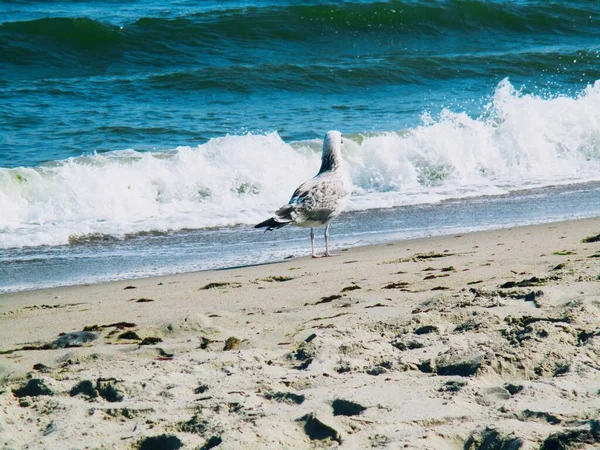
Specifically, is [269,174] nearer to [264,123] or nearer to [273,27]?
[264,123]

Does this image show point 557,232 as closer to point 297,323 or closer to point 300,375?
point 297,323

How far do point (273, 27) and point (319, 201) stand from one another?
13863 millimetres

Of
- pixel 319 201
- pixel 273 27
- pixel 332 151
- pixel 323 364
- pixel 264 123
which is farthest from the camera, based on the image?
pixel 273 27

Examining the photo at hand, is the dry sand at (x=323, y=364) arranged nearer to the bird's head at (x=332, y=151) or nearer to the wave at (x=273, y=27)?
the bird's head at (x=332, y=151)

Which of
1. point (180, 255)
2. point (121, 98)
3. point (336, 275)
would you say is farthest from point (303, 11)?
point (336, 275)

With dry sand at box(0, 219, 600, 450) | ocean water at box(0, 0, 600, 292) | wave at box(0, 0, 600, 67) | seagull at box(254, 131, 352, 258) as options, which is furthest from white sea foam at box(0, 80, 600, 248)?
wave at box(0, 0, 600, 67)

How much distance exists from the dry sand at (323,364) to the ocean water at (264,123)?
7.07 ft

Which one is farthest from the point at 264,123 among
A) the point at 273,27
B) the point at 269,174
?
the point at 273,27

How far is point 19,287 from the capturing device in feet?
21.8

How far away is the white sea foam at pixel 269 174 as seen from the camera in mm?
9555

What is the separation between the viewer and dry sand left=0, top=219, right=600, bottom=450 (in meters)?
2.95

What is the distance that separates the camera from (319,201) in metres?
7.58

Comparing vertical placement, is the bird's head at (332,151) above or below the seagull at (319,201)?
above

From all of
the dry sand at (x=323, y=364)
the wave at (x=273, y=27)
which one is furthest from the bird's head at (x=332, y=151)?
the wave at (x=273, y=27)
